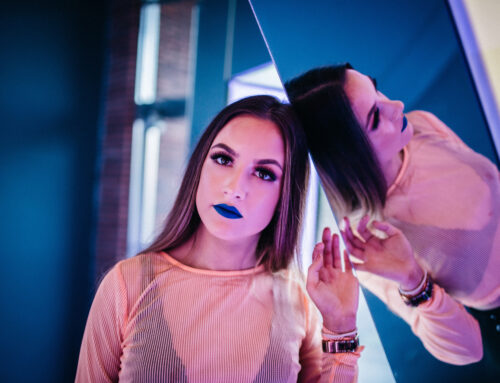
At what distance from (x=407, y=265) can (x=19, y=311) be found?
2.61 m

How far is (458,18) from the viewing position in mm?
907

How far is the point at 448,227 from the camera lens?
3.15ft

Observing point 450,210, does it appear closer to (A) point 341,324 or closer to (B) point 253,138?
(A) point 341,324

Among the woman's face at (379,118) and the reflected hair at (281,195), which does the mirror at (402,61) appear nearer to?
the woman's face at (379,118)

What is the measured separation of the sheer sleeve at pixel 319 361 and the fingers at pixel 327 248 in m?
0.18

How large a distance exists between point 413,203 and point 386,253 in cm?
17

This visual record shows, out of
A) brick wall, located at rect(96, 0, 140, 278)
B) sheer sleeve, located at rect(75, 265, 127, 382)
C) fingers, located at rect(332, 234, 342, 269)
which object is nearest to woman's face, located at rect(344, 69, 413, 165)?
fingers, located at rect(332, 234, 342, 269)

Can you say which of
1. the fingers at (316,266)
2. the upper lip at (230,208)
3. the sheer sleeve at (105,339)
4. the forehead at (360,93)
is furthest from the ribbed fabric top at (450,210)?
the sheer sleeve at (105,339)

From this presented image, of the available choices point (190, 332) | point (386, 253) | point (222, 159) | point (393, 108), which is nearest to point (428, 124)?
point (393, 108)

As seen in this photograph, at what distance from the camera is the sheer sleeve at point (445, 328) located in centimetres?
96

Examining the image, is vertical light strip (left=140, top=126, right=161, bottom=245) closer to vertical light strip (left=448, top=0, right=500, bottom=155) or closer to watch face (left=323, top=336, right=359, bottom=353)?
watch face (left=323, top=336, right=359, bottom=353)

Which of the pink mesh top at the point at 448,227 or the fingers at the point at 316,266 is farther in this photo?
the fingers at the point at 316,266

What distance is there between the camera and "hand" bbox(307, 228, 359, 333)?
107 cm

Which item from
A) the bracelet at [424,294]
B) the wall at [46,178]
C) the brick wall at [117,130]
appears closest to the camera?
the bracelet at [424,294]
